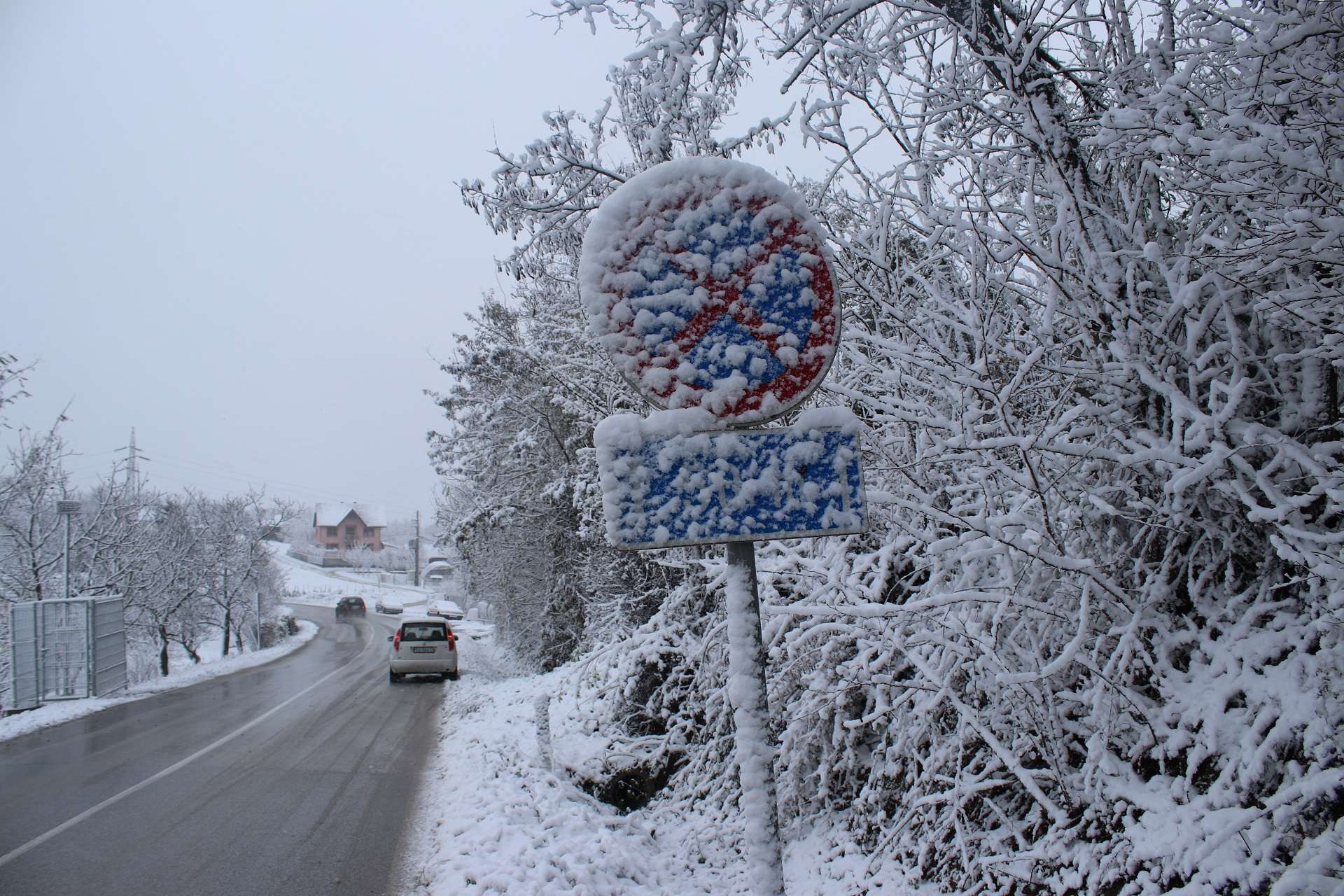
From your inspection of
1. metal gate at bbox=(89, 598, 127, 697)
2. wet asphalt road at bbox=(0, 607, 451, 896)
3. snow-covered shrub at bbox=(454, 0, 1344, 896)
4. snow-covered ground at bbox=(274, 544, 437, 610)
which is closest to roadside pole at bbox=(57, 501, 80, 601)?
metal gate at bbox=(89, 598, 127, 697)

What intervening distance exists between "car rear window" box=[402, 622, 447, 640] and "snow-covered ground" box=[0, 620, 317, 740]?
16.3 feet

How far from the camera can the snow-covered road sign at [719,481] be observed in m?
1.42

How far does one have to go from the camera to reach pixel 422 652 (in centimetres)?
1591

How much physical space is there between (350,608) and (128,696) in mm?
33689

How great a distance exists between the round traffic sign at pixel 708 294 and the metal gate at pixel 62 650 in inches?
678

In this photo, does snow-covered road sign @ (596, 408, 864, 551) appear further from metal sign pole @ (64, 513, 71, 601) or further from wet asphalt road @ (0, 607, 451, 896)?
metal sign pole @ (64, 513, 71, 601)

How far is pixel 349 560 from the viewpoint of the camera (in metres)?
96.8

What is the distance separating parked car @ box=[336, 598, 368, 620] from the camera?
4609 centimetres

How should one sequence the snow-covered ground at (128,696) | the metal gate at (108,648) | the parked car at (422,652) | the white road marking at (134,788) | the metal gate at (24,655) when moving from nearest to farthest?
the white road marking at (134,788) < the snow-covered ground at (128,696) < the metal gate at (24,655) < the metal gate at (108,648) < the parked car at (422,652)

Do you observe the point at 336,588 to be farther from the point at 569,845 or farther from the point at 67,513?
the point at 569,845

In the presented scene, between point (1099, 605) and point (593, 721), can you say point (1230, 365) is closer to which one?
point (1099, 605)

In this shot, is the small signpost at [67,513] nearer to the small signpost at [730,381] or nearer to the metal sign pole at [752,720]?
the small signpost at [730,381]

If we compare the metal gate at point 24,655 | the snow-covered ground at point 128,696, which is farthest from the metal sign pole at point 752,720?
the metal gate at point 24,655

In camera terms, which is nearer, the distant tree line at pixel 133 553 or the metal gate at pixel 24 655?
the metal gate at pixel 24 655
